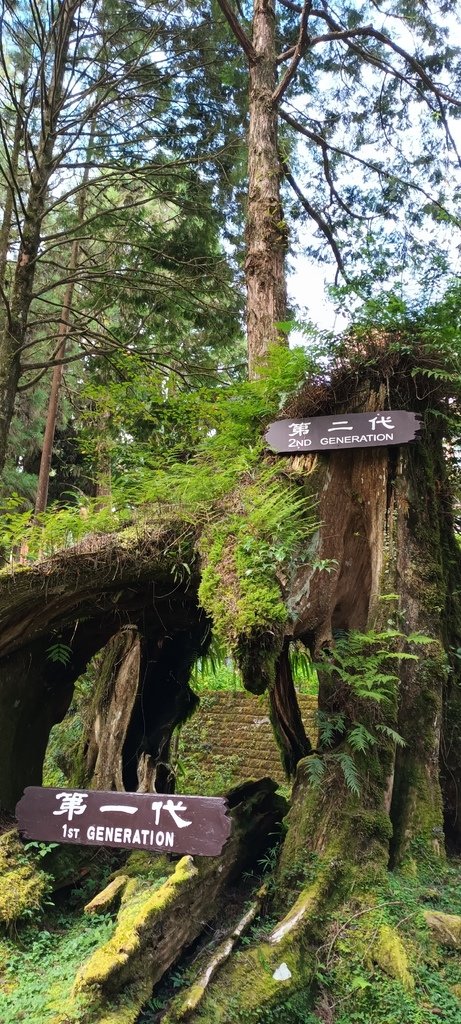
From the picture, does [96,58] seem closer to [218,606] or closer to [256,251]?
[256,251]

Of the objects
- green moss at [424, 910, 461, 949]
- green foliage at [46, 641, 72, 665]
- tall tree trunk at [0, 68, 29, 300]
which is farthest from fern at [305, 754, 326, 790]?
tall tree trunk at [0, 68, 29, 300]

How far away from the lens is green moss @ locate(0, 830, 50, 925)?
3697mm

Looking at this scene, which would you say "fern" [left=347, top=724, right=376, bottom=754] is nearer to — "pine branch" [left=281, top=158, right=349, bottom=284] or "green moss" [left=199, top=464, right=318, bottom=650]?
"green moss" [left=199, top=464, right=318, bottom=650]

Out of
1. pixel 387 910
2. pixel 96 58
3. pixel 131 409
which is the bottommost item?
pixel 387 910

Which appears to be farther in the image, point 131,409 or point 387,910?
point 131,409

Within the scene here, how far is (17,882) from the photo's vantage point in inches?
152

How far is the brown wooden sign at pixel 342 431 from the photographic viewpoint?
13.6 feet

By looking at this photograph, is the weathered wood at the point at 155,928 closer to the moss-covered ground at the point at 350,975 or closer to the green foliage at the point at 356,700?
the moss-covered ground at the point at 350,975

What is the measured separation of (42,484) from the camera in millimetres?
11898

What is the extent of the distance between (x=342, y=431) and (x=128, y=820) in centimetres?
273

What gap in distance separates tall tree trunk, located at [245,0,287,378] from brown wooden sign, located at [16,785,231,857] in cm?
397

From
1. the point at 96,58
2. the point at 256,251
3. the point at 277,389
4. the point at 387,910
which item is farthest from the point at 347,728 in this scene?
the point at 96,58

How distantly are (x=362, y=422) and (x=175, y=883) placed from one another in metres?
3.02

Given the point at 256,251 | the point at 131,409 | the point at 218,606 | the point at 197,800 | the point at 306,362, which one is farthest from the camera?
the point at 131,409
